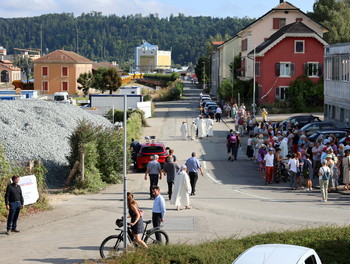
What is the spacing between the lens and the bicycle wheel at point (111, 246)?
1399 centimetres

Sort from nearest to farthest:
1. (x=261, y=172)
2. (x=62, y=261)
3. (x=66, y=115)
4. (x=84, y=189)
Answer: (x=62, y=261)
(x=84, y=189)
(x=261, y=172)
(x=66, y=115)

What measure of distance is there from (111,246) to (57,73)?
9741 cm

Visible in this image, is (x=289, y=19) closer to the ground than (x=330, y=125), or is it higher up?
higher up

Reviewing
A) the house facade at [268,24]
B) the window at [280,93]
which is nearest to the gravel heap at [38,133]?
the window at [280,93]

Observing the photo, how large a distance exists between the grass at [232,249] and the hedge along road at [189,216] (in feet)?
6.91

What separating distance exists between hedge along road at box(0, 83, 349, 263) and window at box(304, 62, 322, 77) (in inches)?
1420

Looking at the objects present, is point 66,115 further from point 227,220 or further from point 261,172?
point 227,220

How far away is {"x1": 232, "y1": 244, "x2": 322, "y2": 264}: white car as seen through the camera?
406 inches

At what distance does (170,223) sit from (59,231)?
9.84 feet

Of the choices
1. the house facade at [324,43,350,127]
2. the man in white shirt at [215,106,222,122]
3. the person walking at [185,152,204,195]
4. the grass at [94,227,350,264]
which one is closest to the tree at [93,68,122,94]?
the man in white shirt at [215,106,222,122]

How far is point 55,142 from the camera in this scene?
28.4 metres

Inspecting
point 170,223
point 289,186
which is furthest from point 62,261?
point 289,186

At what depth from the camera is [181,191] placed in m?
20.4

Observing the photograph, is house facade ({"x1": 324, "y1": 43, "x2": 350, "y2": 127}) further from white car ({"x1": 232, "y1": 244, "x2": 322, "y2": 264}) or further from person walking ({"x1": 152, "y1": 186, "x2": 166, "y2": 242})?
white car ({"x1": 232, "y1": 244, "x2": 322, "y2": 264})
